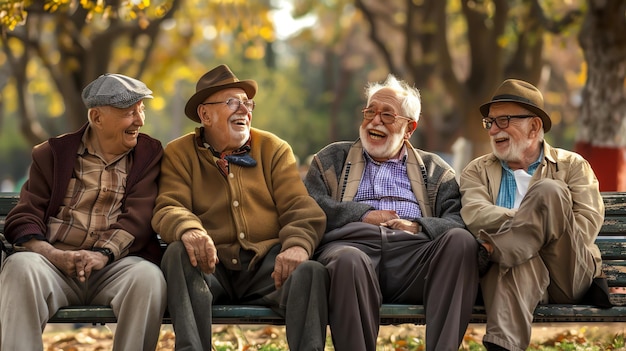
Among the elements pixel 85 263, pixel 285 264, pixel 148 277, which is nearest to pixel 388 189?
pixel 285 264

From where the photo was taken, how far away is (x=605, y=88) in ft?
32.9

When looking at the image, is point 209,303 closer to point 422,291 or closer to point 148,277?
point 148,277

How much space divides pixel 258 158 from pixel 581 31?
17.8 feet

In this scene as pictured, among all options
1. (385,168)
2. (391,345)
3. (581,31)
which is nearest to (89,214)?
(385,168)

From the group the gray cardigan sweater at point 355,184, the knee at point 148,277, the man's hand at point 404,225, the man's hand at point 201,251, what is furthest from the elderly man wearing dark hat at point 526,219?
the knee at point 148,277

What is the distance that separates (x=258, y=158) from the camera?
234 inches

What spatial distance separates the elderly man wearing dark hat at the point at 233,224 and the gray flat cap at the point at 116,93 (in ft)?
1.14

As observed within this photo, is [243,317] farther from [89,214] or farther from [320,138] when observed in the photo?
[320,138]

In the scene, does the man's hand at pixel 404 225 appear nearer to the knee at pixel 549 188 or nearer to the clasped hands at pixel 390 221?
Answer: the clasped hands at pixel 390 221

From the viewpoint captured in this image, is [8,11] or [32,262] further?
[8,11]

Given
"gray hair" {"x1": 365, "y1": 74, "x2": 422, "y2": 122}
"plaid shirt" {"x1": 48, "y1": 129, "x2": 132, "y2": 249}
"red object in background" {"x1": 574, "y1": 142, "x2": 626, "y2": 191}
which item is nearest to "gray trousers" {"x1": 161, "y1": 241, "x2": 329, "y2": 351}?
"plaid shirt" {"x1": 48, "y1": 129, "x2": 132, "y2": 249}

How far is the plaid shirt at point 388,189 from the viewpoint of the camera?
20.1 feet

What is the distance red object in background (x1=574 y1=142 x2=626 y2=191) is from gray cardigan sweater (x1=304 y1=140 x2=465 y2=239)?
13.3 feet

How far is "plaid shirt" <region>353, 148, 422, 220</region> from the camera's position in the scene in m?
6.12
